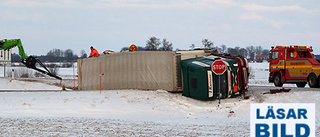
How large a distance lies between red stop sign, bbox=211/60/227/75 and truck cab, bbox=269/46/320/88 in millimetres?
7840

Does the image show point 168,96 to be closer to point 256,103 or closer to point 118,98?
point 118,98

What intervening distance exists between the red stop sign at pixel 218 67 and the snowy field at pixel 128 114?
156cm


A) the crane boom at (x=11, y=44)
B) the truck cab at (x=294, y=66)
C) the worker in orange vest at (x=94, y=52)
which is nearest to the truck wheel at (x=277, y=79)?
the truck cab at (x=294, y=66)

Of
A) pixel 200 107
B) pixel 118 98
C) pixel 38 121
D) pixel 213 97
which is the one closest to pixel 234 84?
pixel 213 97

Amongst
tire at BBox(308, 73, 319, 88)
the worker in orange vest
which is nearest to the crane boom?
the worker in orange vest

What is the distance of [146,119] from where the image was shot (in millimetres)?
15656

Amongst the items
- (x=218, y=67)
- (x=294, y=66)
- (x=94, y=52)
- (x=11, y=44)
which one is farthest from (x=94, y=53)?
(x=294, y=66)

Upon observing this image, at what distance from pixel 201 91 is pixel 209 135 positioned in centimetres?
881

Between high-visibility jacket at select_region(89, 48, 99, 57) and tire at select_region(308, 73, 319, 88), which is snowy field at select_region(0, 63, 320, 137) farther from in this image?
high-visibility jacket at select_region(89, 48, 99, 57)

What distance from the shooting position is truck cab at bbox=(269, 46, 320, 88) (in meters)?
23.8

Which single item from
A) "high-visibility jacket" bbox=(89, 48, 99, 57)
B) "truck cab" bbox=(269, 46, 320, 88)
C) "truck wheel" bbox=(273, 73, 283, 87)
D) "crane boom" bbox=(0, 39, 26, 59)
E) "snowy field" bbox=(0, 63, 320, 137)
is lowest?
"snowy field" bbox=(0, 63, 320, 137)

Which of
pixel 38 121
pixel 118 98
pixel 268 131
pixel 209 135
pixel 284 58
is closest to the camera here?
pixel 209 135

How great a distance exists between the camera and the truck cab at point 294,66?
23.8 metres

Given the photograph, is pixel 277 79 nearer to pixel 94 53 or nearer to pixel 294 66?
pixel 294 66
